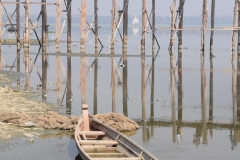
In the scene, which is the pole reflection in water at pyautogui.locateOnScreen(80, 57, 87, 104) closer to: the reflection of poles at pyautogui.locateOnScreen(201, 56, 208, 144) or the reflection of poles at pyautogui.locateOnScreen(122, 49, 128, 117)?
the reflection of poles at pyautogui.locateOnScreen(122, 49, 128, 117)

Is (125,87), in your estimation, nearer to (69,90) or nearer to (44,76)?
(69,90)

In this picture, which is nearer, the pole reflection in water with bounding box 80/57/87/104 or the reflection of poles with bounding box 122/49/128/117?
the reflection of poles with bounding box 122/49/128/117

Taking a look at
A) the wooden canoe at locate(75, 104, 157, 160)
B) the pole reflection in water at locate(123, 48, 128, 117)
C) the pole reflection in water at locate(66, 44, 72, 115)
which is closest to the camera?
the wooden canoe at locate(75, 104, 157, 160)

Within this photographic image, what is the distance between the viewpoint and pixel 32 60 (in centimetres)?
3058

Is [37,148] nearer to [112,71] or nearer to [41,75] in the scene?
[41,75]

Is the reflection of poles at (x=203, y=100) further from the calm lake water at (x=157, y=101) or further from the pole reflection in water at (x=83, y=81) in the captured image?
the pole reflection in water at (x=83, y=81)

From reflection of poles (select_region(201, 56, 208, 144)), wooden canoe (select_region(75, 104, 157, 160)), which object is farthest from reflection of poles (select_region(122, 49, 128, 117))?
wooden canoe (select_region(75, 104, 157, 160))

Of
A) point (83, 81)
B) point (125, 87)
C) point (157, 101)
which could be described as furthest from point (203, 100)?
point (83, 81)

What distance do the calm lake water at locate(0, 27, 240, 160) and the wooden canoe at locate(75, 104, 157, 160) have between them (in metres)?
0.38

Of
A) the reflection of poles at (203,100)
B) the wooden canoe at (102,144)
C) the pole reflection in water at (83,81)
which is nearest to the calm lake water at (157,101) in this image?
the reflection of poles at (203,100)

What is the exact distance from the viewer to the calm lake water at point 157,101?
38.4ft

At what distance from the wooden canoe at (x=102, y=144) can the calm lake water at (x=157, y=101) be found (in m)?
0.38

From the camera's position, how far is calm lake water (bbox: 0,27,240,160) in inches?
461

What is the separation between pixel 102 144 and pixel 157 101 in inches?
275
